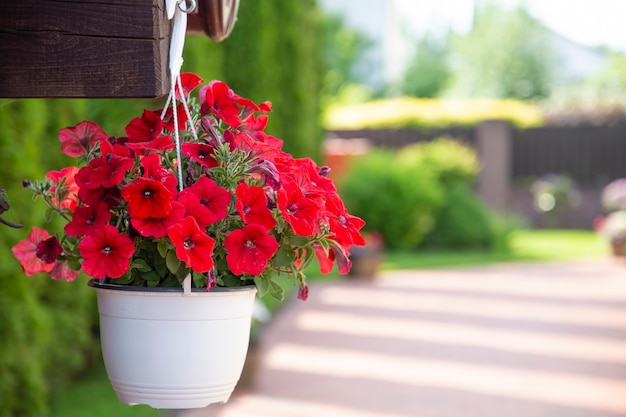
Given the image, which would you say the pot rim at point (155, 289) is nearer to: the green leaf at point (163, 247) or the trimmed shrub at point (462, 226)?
the green leaf at point (163, 247)

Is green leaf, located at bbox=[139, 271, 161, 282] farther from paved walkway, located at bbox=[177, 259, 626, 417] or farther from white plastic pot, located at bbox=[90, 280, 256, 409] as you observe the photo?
paved walkway, located at bbox=[177, 259, 626, 417]

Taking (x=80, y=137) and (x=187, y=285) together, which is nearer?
(x=187, y=285)

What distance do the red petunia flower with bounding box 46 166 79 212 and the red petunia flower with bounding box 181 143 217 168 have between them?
0.90 ft

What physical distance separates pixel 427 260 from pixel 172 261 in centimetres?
1135

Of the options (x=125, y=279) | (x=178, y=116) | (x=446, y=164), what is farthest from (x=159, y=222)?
(x=446, y=164)

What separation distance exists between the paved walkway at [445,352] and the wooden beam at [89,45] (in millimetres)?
3649

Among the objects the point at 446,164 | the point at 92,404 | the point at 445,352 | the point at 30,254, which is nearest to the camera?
the point at 30,254

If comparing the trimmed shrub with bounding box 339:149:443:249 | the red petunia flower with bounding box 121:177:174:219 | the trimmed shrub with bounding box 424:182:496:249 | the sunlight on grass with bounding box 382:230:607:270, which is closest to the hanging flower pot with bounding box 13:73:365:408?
the red petunia flower with bounding box 121:177:174:219

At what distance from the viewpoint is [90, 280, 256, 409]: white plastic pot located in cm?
141

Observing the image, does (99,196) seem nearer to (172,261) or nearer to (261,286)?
(172,261)

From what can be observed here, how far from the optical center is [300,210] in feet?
4.75

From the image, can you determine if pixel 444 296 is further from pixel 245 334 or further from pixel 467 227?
pixel 245 334

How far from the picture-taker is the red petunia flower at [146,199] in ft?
4.36

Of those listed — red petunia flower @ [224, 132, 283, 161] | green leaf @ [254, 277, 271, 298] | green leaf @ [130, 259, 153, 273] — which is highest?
red petunia flower @ [224, 132, 283, 161]
